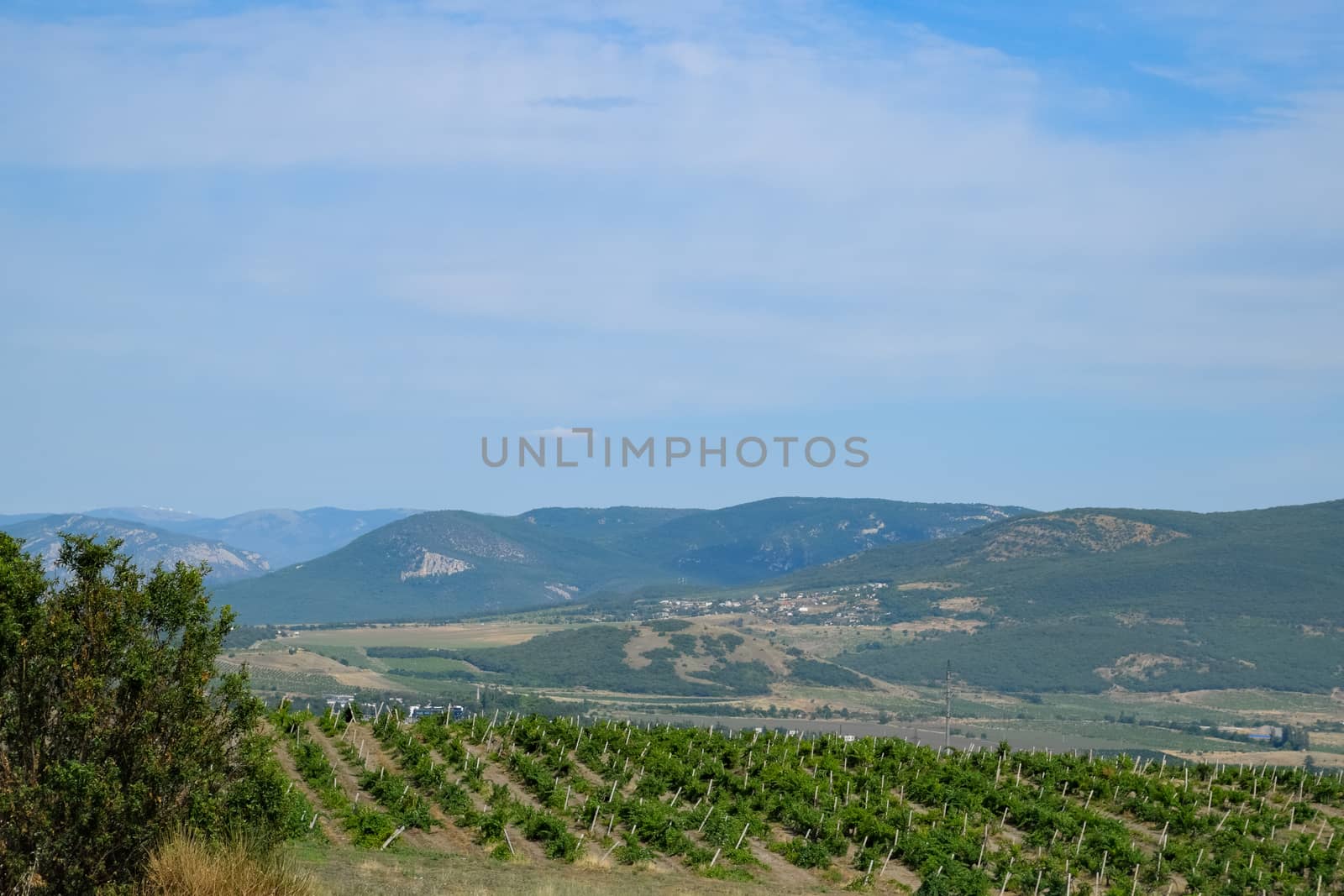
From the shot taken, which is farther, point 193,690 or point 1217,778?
point 1217,778

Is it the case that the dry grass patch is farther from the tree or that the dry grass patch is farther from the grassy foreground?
the grassy foreground

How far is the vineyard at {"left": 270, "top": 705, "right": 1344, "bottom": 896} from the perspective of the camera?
105 feet

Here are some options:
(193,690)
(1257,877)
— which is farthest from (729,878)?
(193,690)

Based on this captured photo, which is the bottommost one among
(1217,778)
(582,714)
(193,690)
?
(582,714)

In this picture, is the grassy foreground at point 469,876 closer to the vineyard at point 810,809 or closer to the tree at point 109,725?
the vineyard at point 810,809

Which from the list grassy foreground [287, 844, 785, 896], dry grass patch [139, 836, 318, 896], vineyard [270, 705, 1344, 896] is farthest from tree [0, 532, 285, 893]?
vineyard [270, 705, 1344, 896]

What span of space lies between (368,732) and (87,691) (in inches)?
1356

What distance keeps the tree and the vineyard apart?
42.0 feet

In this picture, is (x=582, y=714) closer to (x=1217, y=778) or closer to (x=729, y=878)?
(x=1217, y=778)

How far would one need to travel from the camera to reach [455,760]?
144 ft

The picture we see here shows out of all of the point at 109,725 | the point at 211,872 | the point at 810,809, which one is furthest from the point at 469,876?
the point at 810,809

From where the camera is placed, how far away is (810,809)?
37.4 metres

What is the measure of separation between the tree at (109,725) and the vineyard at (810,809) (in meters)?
12.8

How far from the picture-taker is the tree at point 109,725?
15773 mm
